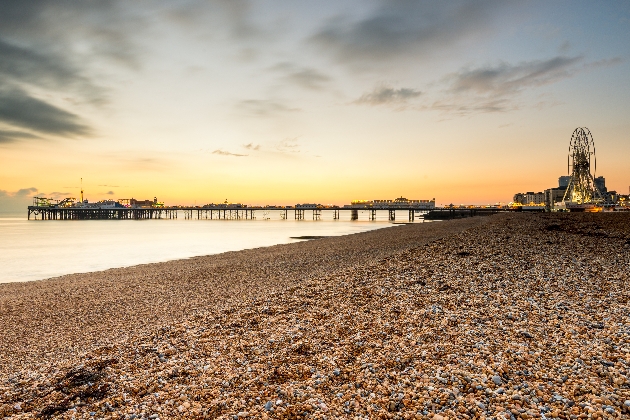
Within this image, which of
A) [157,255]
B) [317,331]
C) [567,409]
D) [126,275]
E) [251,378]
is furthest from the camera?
[157,255]

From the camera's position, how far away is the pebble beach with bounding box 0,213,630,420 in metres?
4.33

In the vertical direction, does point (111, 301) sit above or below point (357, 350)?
below

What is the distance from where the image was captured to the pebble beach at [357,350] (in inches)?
170

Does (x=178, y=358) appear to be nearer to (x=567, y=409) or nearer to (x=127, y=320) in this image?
(x=127, y=320)

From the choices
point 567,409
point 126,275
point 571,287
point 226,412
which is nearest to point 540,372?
point 567,409

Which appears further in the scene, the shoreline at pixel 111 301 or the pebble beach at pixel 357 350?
the shoreline at pixel 111 301

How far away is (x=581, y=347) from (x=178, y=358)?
6138 millimetres

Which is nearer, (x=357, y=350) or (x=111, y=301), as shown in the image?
(x=357, y=350)

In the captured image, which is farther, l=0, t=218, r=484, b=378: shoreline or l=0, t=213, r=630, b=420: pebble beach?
l=0, t=218, r=484, b=378: shoreline

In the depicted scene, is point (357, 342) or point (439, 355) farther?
point (357, 342)

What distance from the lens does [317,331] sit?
265 inches

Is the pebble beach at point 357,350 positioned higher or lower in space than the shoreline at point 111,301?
higher

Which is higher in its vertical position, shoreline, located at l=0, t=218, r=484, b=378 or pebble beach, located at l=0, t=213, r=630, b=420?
pebble beach, located at l=0, t=213, r=630, b=420

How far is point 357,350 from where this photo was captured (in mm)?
5816
